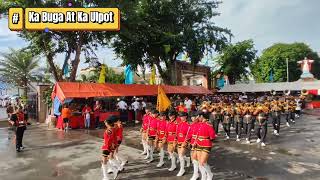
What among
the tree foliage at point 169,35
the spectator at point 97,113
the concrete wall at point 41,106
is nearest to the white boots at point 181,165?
the spectator at point 97,113

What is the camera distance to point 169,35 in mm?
32844

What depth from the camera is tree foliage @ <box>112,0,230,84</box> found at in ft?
110

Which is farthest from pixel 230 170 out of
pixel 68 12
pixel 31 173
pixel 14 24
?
pixel 14 24

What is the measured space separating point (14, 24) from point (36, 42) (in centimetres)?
263

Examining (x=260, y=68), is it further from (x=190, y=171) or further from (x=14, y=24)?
(x=190, y=171)

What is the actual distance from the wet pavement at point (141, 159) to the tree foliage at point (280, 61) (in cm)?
4643

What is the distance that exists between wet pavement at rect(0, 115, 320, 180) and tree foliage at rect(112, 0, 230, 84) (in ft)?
52.0

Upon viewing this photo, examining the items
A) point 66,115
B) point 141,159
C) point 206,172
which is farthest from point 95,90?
point 206,172

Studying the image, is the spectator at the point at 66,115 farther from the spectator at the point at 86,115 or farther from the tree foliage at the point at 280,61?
the tree foliage at the point at 280,61

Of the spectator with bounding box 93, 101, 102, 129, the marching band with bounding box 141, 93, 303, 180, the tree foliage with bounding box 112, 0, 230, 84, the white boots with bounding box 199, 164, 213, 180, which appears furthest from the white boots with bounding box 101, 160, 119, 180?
the tree foliage with bounding box 112, 0, 230, 84

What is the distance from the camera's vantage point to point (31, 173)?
1145 cm

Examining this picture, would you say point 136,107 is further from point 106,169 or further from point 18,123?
point 106,169

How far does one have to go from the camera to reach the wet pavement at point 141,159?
10945 mm

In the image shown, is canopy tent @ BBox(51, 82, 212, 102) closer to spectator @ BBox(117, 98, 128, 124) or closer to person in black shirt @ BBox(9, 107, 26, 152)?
spectator @ BBox(117, 98, 128, 124)
